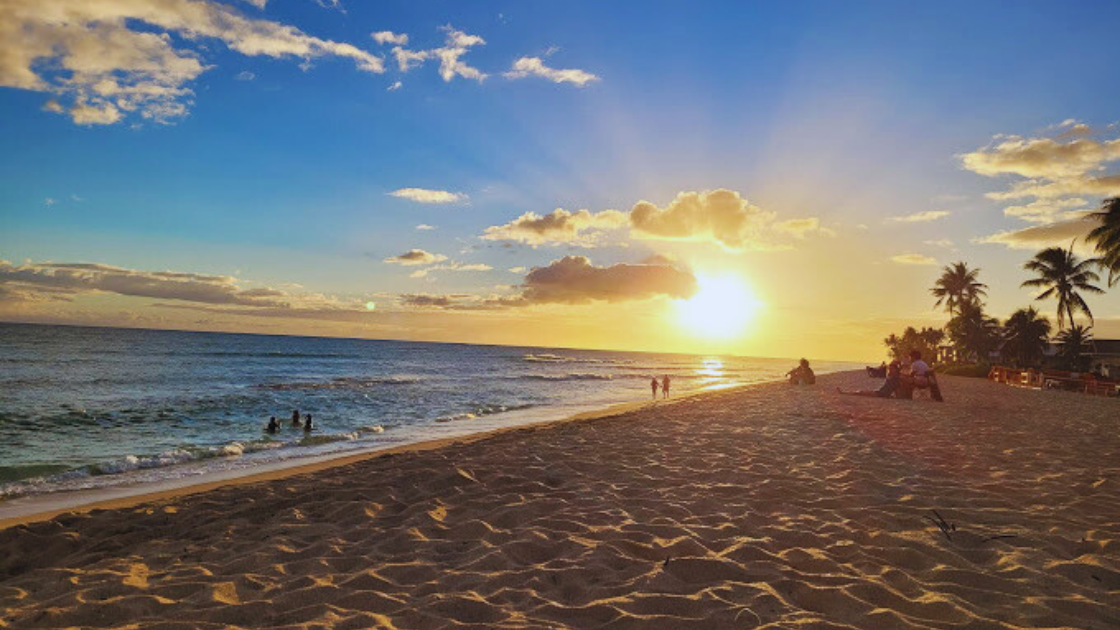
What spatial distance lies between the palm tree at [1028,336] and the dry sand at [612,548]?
62.7 meters

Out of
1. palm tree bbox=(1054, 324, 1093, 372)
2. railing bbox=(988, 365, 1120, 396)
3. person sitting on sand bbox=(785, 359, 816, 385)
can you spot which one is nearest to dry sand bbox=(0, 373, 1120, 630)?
person sitting on sand bbox=(785, 359, 816, 385)

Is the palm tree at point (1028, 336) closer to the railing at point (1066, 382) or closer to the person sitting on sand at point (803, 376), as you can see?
the railing at point (1066, 382)

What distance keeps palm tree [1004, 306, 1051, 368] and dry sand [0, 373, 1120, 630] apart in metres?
62.7

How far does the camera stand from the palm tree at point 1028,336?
58.2 meters

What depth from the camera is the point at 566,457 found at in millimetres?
9695

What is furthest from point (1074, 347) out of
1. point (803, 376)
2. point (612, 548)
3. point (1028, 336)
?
point (612, 548)

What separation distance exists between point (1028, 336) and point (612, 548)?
71.1 metres

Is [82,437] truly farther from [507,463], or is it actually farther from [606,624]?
[606,624]

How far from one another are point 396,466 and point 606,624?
21.7 feet

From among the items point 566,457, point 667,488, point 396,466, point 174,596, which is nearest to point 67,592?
point 174,596

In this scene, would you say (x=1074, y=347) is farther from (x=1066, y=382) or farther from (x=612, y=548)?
(x=612, y=548)

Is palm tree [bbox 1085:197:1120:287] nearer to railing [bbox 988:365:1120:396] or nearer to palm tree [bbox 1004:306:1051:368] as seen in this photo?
railing [bbox 988:365:1120:396]

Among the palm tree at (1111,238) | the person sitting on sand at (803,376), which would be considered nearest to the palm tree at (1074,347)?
the palm tree at (1111,238)

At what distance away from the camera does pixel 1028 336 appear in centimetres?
5828
